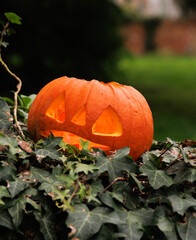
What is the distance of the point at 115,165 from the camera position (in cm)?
157

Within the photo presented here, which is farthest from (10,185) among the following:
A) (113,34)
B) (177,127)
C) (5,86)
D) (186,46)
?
(186,46)

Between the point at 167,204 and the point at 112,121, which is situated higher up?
the point at 112,121

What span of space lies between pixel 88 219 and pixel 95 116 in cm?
63

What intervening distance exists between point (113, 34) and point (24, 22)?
2.06 metres

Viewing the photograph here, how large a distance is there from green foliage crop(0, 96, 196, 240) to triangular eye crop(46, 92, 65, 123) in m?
0.27

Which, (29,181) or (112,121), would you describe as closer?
(29,181)

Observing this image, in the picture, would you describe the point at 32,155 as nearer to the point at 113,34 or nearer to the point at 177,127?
the point at 177,127

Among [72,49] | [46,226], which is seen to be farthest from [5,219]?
[72,49]

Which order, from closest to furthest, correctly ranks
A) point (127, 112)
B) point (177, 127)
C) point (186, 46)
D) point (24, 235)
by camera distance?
point (24, 235) < point (127, 112) < point (177, 127) < point (186, 46)

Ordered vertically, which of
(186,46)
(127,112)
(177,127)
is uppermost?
(127,112)

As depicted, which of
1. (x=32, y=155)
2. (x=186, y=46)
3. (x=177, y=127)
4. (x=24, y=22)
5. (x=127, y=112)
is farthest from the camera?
(x=186, y=46)

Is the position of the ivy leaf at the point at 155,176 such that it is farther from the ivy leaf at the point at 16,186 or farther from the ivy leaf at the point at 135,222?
the ivy leaf at the point at 16,186

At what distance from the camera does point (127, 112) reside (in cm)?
189

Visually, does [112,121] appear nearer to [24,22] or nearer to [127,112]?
[127,112]
